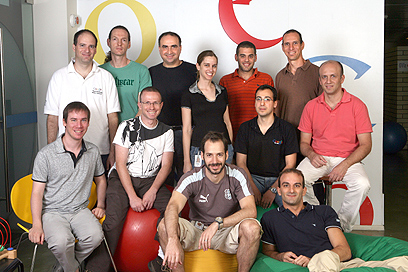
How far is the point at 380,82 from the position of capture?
4.29 meters

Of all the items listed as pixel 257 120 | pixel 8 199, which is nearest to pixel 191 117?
pixel 257 120

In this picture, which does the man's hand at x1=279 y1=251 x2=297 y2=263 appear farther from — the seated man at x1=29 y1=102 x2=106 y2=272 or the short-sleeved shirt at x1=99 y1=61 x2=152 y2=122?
the short-sleeved shirt at x1=99 y1=61 x2=152 y2=122

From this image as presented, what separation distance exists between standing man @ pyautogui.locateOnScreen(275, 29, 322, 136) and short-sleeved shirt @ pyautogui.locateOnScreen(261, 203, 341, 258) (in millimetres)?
1265

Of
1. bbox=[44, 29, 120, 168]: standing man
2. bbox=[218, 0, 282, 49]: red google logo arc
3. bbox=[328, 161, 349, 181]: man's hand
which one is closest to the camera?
bbox=[328, 161, 349, 181]: man's hand

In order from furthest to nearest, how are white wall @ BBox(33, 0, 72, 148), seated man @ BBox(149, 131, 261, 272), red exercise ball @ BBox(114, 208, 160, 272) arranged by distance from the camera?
1. white wall @ BBox(33, 0, 72, 148)
2. red exercise ball @ BBox(114, 208, 160, 272)
3. seated man @ BBox(149, 131, 261, 272)

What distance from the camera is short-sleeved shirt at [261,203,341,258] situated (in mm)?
2562

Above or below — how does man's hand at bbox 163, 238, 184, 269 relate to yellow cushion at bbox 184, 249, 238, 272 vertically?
above

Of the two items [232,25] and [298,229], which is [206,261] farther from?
[232,25]

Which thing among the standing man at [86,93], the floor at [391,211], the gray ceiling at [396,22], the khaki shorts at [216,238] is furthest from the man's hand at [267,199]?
the gray ceiling at [396,22]

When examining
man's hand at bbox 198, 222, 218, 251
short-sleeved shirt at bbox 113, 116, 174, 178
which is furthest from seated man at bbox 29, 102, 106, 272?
man's hand at bbox 198, 222, 218, 251

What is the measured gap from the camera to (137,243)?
9.66 ft

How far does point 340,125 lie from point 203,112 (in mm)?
1168

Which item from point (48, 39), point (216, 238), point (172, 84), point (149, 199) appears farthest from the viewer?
point (48, 39)

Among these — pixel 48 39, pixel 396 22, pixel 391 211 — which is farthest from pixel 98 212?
pixel 396 22
